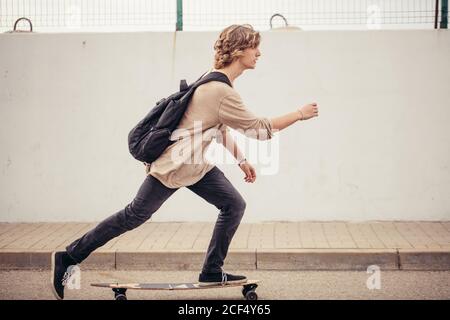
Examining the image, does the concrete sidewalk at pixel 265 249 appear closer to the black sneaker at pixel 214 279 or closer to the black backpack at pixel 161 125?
the black sneaker at pixel 214 279

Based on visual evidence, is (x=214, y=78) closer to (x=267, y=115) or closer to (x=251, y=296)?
(x=251, y=296)

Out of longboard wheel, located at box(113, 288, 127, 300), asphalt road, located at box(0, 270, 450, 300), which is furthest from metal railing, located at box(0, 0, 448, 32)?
longboard wheel, located at box(113, 288, 127, 300)

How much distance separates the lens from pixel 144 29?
918 centimetres

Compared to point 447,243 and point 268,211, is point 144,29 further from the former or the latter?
point 447,243

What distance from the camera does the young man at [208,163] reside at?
5.38 metres

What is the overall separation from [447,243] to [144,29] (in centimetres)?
410

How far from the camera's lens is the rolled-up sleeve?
5.35 m

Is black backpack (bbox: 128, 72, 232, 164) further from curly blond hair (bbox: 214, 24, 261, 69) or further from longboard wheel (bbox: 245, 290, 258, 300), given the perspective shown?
longboard wheel (bbox: 245, 290, 258, 300)

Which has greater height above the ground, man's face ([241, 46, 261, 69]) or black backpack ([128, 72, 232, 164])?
man's face ([241, 46, 261, 69])

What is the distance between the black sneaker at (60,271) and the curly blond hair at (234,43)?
1.74 m

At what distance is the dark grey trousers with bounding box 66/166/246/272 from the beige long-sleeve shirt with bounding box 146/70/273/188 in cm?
9

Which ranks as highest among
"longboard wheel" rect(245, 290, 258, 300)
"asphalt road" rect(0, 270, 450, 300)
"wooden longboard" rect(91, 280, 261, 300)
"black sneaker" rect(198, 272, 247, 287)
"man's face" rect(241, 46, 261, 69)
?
"man's face" rect(241, 46, 261, 69)

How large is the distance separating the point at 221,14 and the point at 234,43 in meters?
3.67
